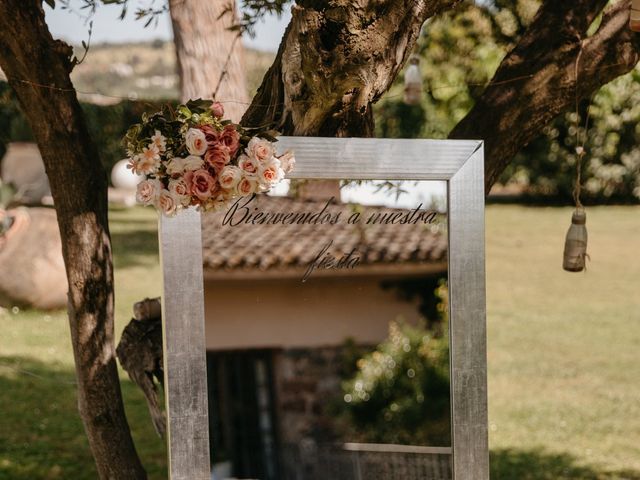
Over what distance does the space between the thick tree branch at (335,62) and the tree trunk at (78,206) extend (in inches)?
30.8

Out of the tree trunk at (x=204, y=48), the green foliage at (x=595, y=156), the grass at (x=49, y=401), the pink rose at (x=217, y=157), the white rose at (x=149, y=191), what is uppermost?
the green foliage at (x=595, y=156)

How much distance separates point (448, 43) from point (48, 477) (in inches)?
175

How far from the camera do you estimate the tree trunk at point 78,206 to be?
132 inches

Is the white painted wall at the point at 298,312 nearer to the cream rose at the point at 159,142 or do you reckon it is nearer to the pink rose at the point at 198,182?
the pink rose at the point at 198,182

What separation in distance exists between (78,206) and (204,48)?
226 cm

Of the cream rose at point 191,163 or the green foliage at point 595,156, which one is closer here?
the cream rose at point 191,163

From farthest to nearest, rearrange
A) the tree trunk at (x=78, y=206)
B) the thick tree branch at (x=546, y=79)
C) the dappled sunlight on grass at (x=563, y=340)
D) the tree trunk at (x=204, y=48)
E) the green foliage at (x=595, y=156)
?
the green foliage at (x=595, y=156), the dappled sunlight on grass at (x=563, y=340), the tree trunk at (x=204, y=48), the thick tree branch at (x=546, y=79), the tree trunk at (x=78, y=206)

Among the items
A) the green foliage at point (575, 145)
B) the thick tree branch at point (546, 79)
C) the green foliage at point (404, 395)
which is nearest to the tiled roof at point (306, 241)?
the green foliage at point (404, 395)

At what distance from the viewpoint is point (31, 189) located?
14445 mm

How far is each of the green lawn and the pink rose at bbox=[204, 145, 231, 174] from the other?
147 centimetres

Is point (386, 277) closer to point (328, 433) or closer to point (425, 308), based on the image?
point (425, 308)

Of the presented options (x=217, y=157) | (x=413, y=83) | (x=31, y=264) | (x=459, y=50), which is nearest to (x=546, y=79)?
(x=217, y=157)

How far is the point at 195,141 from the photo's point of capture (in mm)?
2658

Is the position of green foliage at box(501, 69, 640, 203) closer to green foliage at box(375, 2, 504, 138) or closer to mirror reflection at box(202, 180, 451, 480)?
green foliage at box(375, 2, 504, 138)
